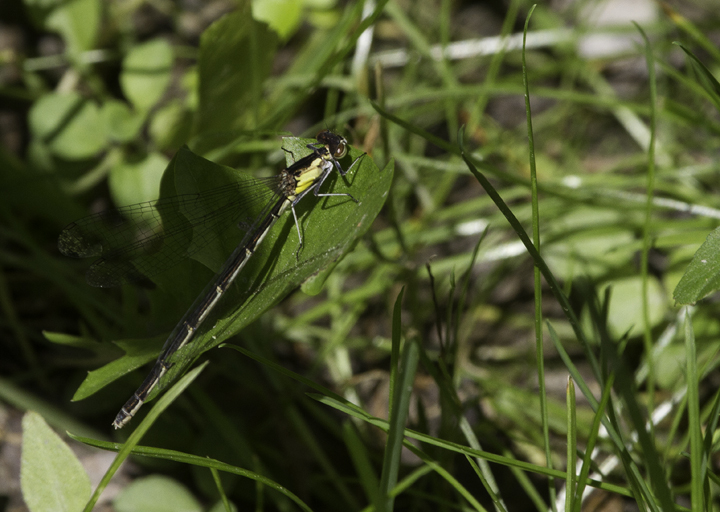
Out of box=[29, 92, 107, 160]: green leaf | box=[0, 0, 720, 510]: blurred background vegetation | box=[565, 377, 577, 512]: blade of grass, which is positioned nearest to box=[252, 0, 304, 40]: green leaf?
box=[0, 0, 720, 510]: blurred background vegetation

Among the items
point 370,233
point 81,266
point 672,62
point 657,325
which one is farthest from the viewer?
point 672,62

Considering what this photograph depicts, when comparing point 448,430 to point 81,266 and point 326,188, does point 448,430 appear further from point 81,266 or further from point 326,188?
point 81,266

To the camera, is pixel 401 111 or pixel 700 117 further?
pixel 401 111

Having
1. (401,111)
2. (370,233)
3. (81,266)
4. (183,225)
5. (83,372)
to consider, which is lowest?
(83,372)

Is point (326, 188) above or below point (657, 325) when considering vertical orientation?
above

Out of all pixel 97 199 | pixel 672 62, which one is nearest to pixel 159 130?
pixel 97 199

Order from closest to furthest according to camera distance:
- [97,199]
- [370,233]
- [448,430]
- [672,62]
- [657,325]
Result: [448,430]
[370,233]
[657,325]
[97,199]
[672,62]
